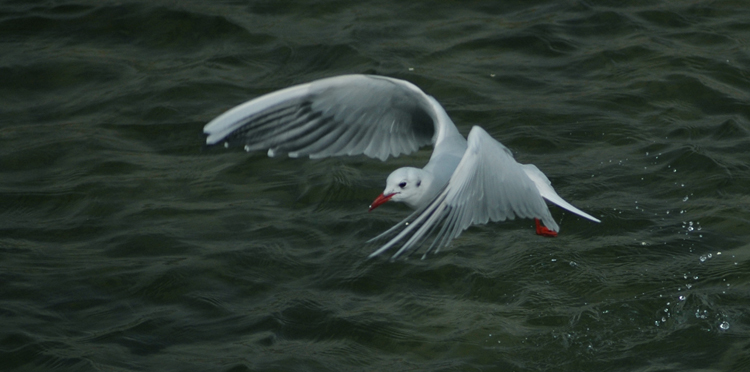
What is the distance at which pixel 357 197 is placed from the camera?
6.12 metres

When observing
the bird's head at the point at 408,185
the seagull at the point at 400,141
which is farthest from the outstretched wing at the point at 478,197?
the bird's head at the point at 408,185

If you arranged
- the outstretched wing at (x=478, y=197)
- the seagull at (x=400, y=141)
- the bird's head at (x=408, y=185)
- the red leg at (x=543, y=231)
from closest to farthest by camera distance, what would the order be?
the outstretched wing at (x=478, y=197) → the seagull at (x=400, y=141) → the bird's head at (x=408, y=185) → the red leg at (x=543, y=231)

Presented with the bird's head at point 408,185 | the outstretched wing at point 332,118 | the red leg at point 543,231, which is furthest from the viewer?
the red leg at point 543,231

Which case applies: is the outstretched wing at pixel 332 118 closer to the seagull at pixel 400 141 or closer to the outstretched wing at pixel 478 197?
the seagull at pixel 400 141

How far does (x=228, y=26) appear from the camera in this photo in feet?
26.7

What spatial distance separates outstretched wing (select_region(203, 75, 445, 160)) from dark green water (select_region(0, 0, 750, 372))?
338 millimetres

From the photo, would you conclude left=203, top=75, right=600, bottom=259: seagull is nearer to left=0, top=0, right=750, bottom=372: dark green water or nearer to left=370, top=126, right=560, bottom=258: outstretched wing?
left=370, top=126, right=560, bottom=258: outstretched wing

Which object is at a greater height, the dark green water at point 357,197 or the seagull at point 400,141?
the seagull at point 400,141

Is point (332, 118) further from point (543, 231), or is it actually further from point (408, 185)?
point (543, 231)

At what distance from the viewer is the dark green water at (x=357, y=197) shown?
479cm

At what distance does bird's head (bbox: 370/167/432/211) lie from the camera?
4.76 m

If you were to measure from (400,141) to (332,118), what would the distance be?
0.48 meters

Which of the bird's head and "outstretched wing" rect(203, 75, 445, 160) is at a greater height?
"outstretched wing" rect(203, 75, 445, 160)

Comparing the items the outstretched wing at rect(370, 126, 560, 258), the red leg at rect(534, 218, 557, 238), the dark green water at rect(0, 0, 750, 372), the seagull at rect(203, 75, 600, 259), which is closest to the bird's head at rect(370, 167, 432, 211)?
the seagull at rect(203, 75, 600, 259)
